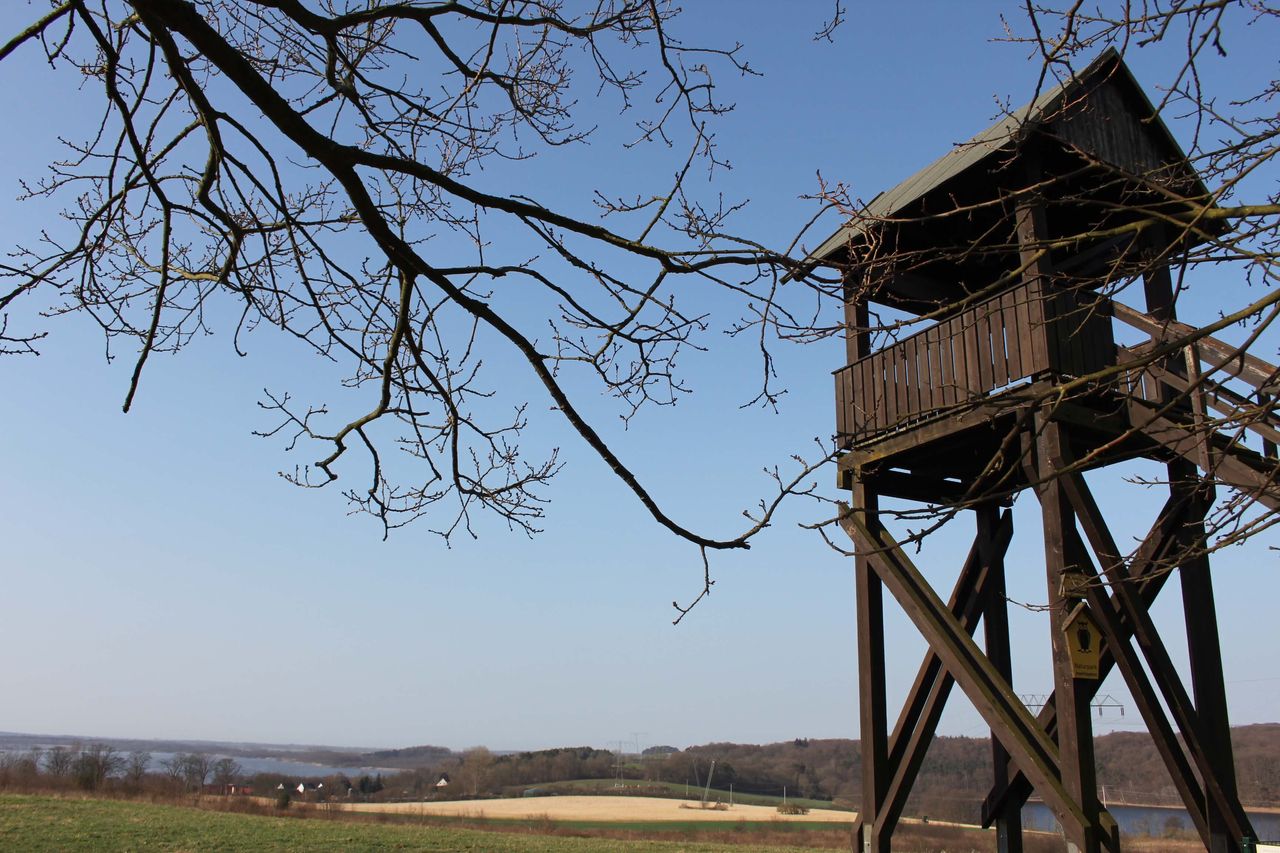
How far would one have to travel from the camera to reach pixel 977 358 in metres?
7.31

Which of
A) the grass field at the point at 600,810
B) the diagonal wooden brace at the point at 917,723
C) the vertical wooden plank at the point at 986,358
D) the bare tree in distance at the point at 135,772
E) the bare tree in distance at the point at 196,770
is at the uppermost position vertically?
the vertical wooden plank at the point at 986,358

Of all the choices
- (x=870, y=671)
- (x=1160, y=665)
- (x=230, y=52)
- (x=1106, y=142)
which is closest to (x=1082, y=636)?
(x=1160, y=665)

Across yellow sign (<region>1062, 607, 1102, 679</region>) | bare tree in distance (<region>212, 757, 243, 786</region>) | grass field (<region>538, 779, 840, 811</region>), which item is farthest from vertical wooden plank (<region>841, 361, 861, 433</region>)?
grass field (<region>538, 779, 840, 811</region>)

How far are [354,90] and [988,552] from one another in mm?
6354

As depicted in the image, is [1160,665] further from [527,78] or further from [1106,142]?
[527,78]

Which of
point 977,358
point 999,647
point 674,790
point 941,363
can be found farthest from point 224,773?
point 977,358

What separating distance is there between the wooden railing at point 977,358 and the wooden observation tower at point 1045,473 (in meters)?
0.02

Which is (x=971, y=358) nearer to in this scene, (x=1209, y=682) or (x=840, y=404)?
(x=840, y=404)

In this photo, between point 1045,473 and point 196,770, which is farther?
point 196,770

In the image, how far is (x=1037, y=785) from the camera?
6.27 metres

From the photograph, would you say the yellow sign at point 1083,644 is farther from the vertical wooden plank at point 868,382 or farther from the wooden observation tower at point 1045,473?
the vertical wooden plank at point 868,382

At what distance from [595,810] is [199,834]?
1616 inches

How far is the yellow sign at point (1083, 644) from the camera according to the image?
627cm

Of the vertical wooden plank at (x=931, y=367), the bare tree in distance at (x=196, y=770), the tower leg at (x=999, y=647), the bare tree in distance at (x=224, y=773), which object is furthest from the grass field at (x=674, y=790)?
the vertical wooden plank at (x=931, y=367)
